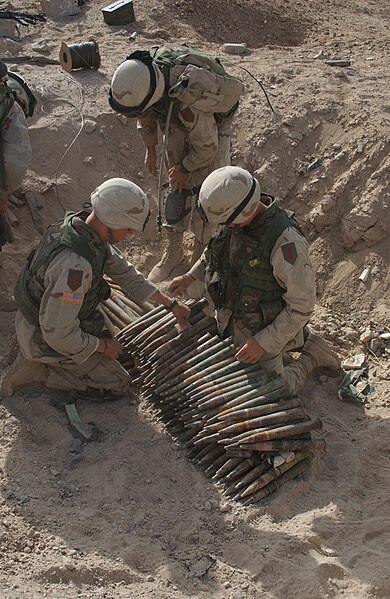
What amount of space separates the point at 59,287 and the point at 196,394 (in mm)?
1396

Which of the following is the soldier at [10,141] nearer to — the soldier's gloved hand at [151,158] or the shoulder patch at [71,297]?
the soldier's gloved hand at [151,158]

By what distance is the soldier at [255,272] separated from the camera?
5480 mm

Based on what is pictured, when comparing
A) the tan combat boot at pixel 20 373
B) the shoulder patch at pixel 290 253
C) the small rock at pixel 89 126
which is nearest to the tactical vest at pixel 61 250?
the tan combat boot at pixel 20 373

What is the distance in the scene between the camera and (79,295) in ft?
18.5

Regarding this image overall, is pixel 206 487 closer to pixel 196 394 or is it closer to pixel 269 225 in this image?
pixel 196 394

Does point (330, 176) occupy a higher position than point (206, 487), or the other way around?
point (330, 176)

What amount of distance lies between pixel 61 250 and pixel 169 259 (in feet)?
8.50

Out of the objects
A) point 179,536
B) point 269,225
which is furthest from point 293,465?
point 269,225

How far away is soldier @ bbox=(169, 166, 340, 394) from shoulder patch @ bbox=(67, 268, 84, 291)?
1.04 meters

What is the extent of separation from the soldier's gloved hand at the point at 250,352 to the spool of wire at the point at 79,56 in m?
5.11

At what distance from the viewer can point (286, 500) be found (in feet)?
18.1

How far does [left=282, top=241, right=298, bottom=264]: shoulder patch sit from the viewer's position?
5582 mm

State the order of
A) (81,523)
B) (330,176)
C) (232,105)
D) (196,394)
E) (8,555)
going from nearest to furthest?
1. (8,555)
2. (81,523)
3. (196,394)
4. (232,105)
5. (330,176)

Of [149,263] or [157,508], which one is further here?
[149,263]
